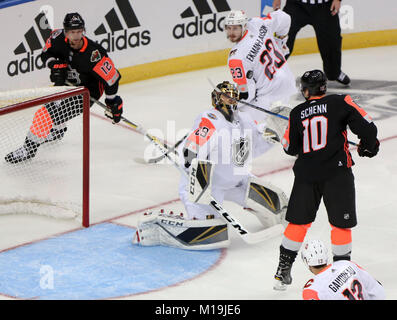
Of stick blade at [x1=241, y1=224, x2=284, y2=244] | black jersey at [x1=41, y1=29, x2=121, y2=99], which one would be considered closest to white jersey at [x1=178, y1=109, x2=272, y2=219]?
stick blade at [x1=241, y1=224, x2=284, y2=244]

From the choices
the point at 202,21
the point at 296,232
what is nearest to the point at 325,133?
the point at 296,232

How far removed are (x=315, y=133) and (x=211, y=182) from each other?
0.94 metres

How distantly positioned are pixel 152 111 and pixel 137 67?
3.33 feet

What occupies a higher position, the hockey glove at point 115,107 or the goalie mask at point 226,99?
the goalie mask at point 226,99

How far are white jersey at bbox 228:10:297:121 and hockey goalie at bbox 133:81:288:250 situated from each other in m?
1.17

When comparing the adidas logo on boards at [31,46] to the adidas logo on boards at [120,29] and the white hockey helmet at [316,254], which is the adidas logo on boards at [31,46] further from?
the white hockey helmet at [316,254]

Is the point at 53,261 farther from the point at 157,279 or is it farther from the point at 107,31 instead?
the point at 107,31

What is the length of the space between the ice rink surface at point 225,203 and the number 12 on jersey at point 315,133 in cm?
83

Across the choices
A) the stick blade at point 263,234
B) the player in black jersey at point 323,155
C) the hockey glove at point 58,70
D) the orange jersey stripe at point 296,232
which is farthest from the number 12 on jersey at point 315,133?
the hockey glove at point 58,70

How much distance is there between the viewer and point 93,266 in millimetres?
5754

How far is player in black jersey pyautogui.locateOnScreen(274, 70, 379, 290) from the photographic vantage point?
16.5 feet

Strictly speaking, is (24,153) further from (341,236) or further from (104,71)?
(341,236)

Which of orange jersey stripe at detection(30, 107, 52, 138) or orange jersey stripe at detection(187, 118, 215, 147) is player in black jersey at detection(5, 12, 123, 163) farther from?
orange jersey stripe at detection(187, 118, 215, 147)

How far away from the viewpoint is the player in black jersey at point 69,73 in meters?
7.00
